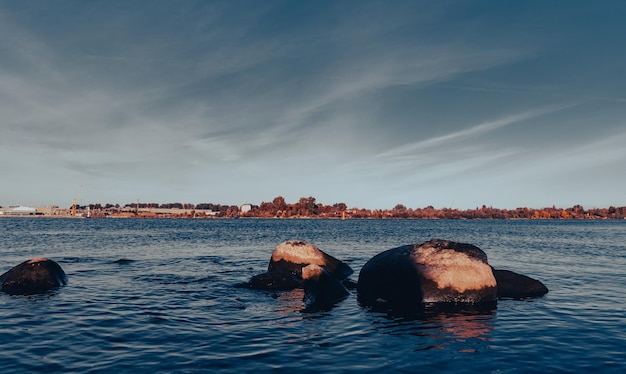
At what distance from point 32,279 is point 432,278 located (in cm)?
1621

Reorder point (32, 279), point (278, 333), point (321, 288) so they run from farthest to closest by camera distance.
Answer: point (32, 279)
point (321, 288)
point (278, 333)

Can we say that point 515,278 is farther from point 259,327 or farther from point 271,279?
point 259,327

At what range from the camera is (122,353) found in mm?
9609

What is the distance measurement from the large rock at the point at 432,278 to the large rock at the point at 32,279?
1307 centimetres

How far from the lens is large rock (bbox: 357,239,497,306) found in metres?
15.7

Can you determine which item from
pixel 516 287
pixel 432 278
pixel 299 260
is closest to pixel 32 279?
pixel 299 260

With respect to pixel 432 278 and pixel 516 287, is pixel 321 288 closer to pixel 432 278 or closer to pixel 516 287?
pixel 432 278

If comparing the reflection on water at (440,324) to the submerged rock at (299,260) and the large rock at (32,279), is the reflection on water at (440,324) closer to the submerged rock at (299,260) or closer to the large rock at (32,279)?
the submerged rock at (299,260)

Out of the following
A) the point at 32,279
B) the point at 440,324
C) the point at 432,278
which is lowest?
the point at 440,324

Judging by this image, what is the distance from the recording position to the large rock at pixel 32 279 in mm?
17156

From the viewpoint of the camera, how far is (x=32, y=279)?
696 inches

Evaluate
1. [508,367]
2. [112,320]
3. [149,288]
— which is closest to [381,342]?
[508,367]

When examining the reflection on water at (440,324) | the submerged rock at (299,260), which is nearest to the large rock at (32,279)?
the submerged rock at (299,260)

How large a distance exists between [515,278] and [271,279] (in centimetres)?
1050
